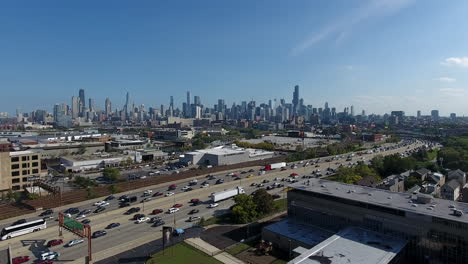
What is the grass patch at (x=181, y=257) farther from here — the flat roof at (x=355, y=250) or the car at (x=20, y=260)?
the car at (x=20, y=260)

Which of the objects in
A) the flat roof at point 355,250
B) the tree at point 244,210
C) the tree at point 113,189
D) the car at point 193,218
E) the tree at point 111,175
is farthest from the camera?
the tree at point 111,175

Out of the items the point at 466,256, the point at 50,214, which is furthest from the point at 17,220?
the point at 466,256

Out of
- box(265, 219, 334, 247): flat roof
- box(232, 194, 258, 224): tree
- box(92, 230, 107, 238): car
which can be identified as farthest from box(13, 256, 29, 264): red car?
box(265, 219, 334, 247): flat roof

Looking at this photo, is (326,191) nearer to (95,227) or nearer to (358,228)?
(358,228)

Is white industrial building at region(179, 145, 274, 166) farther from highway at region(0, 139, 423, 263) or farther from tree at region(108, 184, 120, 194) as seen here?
tree at region(108, 184, 120, 194)


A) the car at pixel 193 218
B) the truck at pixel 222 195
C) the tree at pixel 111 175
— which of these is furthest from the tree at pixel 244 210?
the tree at pixel 111 175
